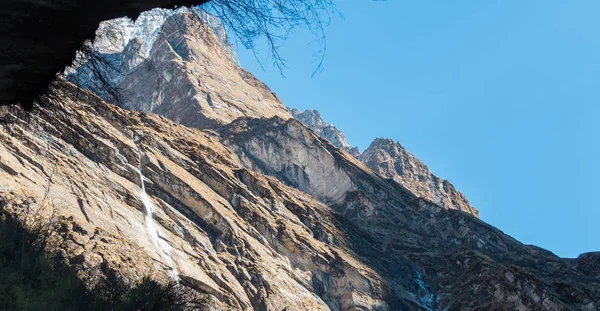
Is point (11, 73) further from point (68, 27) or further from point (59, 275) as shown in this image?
point (59, 275)

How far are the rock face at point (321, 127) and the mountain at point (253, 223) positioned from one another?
82765 mm

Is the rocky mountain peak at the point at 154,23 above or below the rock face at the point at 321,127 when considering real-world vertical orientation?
below

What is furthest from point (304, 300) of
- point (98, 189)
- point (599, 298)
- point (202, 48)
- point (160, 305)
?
point (202, 48)

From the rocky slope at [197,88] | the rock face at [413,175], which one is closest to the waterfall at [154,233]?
the rocky slope at [197,88]

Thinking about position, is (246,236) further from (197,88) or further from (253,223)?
(197,88)

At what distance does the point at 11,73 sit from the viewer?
3938 millimetres

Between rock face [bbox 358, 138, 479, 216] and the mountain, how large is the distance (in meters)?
27.7

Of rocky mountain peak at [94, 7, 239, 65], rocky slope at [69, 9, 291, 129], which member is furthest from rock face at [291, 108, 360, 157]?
rocky mountain peak at [94, 7, 239, 65]

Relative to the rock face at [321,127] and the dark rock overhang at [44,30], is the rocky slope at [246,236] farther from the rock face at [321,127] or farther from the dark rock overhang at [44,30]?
the rock face at [321,127]

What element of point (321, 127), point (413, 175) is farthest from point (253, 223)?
point (321, 127)

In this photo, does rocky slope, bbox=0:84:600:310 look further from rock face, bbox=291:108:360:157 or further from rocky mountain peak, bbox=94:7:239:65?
rock face, bbox=291:108:360:157

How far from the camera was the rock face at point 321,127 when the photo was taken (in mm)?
161375

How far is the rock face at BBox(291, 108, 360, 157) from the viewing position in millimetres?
161375

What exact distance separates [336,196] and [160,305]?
59.8m
